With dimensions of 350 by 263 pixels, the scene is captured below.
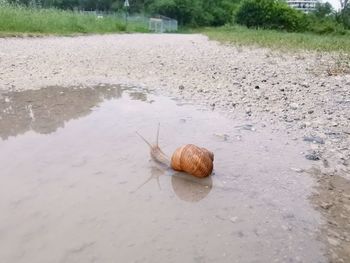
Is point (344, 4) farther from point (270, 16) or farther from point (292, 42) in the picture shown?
point (292, 42)

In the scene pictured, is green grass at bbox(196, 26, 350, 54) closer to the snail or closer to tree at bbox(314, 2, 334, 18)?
the snail

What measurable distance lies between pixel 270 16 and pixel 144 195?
4069 cm

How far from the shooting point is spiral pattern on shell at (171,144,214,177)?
341 cm

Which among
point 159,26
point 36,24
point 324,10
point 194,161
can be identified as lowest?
point 194,161

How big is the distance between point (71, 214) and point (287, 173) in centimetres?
197

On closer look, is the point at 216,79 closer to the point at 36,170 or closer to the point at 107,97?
the point at 107,97

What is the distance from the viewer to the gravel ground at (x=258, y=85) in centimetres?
372

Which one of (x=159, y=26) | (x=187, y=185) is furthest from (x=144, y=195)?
(x=159, y=26)

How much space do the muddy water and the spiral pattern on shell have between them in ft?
0.31

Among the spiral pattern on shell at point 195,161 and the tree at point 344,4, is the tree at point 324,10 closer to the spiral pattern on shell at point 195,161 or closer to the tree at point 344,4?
the tree at point 344,4

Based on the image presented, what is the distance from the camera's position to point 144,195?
319cm

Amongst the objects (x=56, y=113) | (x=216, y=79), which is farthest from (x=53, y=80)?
(x=216, y=79)

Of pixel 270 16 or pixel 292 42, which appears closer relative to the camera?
pixel 292 42

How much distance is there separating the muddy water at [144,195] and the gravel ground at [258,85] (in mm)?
231
